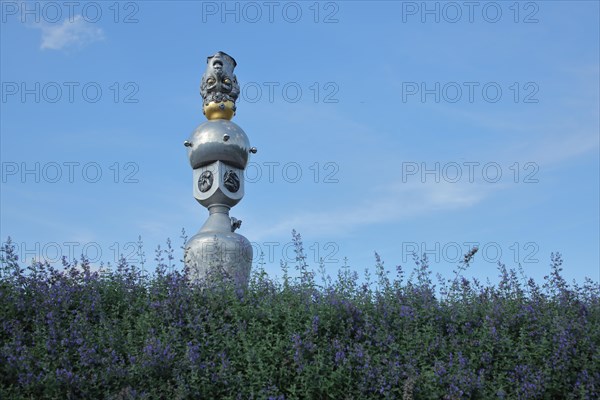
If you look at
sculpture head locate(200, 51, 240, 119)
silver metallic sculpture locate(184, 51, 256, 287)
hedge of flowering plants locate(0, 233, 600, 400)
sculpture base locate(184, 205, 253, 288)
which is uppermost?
sculpture head locate(200, 51, 240, 119)

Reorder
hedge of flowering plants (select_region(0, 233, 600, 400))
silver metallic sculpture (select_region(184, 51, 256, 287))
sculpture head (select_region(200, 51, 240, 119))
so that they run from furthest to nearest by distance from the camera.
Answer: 1. sculpture head (select_region(200, 51, 240, 119))
2. silver metallic sculpture (select_region(184, 51, 256, 287))
3. hedge of flowering plants (select_region(0, 233, 600, 400))

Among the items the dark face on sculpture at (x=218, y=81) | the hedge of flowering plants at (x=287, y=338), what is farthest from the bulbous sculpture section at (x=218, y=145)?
the hedge of flowering plants at (x=287, y=338)

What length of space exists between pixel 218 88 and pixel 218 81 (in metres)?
0.12

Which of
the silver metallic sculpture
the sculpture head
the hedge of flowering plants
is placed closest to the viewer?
the hedge of flowering plants

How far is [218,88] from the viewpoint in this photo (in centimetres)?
1077

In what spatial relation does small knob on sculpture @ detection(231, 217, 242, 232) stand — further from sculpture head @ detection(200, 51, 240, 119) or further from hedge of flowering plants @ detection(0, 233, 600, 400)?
hedge of flowering plants @ detection(0, 233, 600, 400)

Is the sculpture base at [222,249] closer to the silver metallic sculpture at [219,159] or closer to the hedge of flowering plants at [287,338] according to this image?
the silver metallic sculpture at [219,159]

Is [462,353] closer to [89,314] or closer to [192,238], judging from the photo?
[89,314]

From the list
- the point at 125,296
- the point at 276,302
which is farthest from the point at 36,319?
the point at 276,302

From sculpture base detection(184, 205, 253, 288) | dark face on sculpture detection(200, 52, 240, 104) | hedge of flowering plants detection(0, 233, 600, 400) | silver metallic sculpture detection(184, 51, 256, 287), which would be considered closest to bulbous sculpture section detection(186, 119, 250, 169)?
silver metallic sculpture detection(184, 51, 256, 287)

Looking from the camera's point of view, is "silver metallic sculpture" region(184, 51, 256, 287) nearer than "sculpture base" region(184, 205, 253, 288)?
No

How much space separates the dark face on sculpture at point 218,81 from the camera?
10.8 meters

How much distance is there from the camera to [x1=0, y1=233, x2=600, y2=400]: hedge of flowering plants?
197 inches

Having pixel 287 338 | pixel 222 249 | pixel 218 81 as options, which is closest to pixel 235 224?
pixel 222 249
